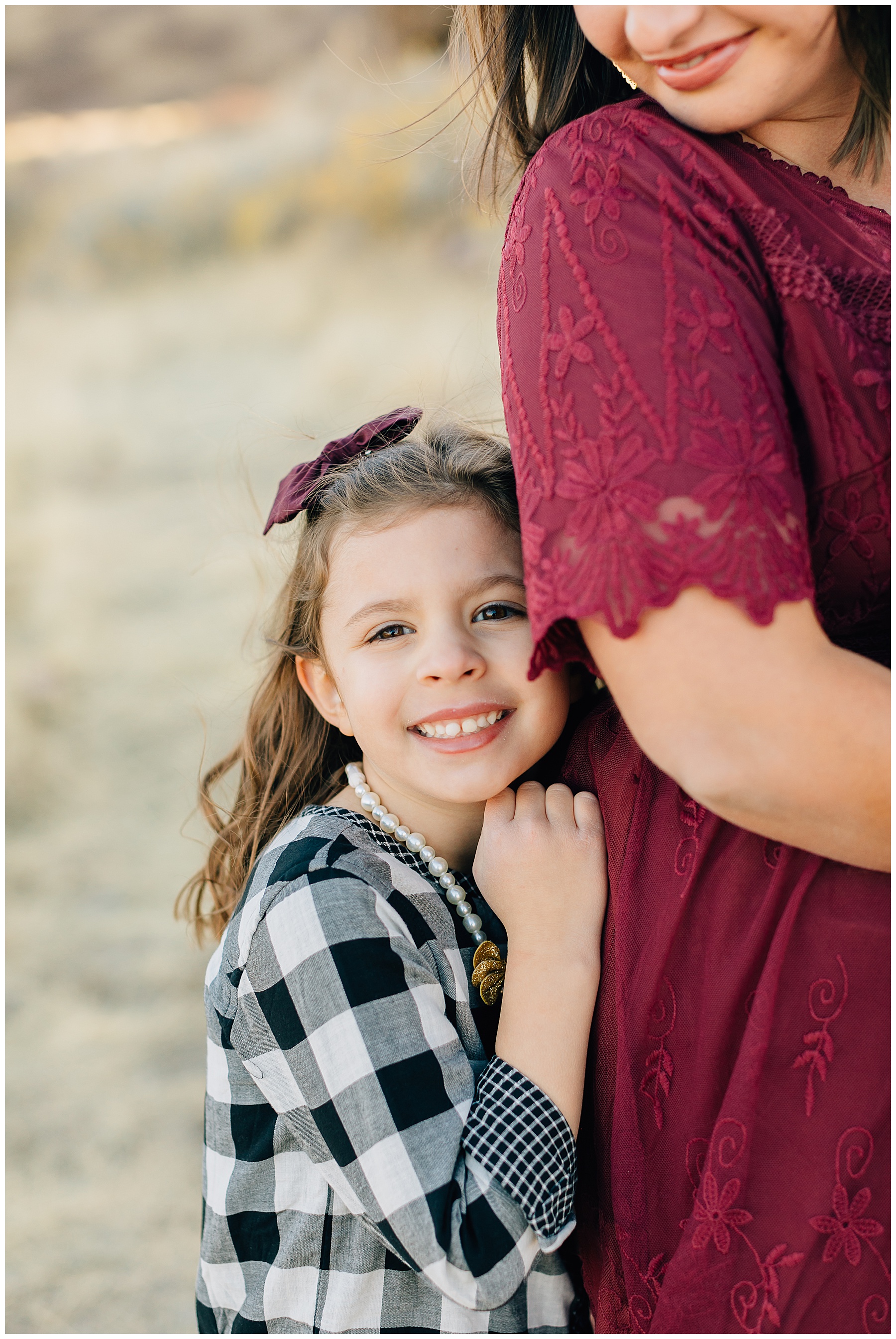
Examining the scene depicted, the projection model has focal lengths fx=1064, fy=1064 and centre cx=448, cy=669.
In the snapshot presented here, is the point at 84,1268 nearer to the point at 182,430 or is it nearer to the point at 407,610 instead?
the point at 407,610

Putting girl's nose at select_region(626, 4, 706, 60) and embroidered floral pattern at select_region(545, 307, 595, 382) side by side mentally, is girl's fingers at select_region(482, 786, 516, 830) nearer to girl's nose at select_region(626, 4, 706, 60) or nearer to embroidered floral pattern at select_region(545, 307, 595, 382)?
embroidered floral pattern at select_region(545, 307, 595, 382)

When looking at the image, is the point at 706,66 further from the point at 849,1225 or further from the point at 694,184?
the point at 849,1225

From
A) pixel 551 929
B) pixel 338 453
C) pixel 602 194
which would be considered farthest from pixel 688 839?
pixel 338 453

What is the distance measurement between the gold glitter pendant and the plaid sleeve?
0.03 m

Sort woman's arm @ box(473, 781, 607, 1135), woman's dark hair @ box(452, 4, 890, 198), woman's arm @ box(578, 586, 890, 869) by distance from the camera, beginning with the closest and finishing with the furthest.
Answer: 1. woman's arm @ box(578, 586, 890, 869)
2. woman's arm @ box(473, 781, 607, 1135)
3. woman's dark hair @ box(452, 4, 890, 198)

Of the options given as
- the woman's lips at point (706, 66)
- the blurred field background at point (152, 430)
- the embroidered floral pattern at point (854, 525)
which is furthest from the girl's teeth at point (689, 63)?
the blurred field background at point (152, 430)

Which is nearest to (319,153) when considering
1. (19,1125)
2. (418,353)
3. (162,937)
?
(418,353)

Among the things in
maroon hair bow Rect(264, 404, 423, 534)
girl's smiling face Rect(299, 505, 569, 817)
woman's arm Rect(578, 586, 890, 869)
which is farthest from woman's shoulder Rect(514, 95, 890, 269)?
maroon hair bow Rect(264, 404, 423, 534)

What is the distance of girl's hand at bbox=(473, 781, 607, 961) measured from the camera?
119 cm

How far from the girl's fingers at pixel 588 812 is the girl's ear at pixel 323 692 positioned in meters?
0.39

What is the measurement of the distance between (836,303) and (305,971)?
0.86 meters

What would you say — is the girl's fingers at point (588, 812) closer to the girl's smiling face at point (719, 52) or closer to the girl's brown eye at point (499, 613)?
the girl's brown eye at point (499, 613)

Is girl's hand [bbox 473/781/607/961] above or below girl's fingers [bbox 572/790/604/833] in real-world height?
below

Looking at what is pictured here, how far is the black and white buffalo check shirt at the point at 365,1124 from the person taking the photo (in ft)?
3.61
